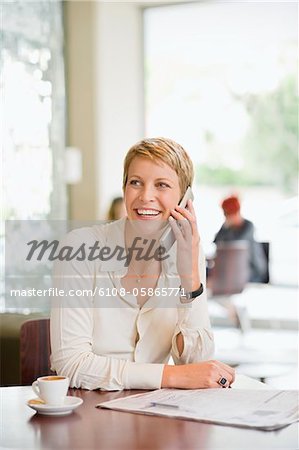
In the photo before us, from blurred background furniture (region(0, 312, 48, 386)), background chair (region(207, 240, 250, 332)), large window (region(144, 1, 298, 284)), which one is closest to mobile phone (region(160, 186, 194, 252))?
blurred background furniture (region(0, 312, 48, 386))

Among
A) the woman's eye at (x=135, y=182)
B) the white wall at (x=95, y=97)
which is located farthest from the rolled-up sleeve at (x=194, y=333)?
the white wall at (x=95, y=97)

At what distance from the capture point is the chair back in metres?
6.44

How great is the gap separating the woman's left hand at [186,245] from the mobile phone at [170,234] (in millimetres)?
25

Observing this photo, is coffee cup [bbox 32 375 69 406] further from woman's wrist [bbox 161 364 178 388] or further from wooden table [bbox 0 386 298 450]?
woman's wrist [bbox 161 364 178 388]

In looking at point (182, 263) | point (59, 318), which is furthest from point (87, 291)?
point (182, 263)

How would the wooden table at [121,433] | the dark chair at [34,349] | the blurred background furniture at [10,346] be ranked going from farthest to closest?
1. the blurred background furniture at [10,346]
2. the dark chair at [34,349]
3. the wooden table at [121,433]

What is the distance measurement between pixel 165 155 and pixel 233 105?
18.1ft

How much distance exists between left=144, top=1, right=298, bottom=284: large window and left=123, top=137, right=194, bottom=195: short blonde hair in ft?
16.2

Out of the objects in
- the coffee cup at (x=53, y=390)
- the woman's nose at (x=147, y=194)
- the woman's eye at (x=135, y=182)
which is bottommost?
the coffee cup at (x=53, y=390)

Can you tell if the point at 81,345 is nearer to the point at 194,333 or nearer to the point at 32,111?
the point at 194,333

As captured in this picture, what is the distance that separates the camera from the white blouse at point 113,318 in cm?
222

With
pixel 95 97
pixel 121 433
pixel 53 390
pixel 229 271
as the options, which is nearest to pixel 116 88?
pixel 95 97

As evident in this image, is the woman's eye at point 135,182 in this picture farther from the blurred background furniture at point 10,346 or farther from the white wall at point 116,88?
the white wall at point 116,88

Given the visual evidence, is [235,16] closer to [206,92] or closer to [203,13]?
[203,13]
